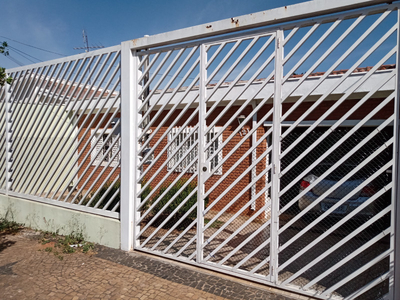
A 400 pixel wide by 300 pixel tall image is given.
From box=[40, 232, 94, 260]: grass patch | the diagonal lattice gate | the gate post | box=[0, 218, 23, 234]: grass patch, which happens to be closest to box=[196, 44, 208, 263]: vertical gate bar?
the diagonal lattice gate

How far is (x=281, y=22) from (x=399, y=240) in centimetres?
258

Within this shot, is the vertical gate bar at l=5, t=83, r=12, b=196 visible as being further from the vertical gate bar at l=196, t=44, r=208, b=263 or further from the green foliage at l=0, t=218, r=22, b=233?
the vertical gate bar at l=196, t=44, r=208, b=263

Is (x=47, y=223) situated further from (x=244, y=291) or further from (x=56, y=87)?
(x=244, y=291)

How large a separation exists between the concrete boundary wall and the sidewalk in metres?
0.27

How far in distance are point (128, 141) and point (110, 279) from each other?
6.21ft

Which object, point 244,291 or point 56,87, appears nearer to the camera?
point 244,291

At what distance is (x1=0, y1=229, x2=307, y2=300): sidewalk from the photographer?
310cm

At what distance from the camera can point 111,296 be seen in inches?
A: 121

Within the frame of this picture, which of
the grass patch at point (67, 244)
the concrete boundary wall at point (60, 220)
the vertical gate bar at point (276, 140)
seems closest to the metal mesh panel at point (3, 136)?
the concrete boundary wall at point (60, 220)

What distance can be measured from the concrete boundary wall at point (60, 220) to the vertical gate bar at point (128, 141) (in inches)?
9.6

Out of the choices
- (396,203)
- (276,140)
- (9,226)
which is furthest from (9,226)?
(396,203)

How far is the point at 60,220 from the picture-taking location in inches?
195

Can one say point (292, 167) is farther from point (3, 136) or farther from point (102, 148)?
point (3, 136)

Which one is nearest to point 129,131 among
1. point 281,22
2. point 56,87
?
point 56,87
